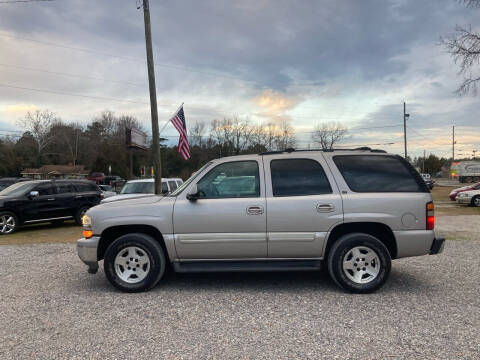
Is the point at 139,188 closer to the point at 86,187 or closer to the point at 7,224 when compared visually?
the point at 86,187

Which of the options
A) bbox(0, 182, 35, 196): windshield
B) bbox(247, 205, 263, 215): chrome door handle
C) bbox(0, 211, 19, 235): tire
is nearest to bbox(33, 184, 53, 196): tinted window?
bbox(0, 182, 35, 196): windshield

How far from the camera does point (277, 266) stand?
4.55 meters

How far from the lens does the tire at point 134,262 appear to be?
4598mm

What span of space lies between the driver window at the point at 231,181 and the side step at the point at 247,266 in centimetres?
90

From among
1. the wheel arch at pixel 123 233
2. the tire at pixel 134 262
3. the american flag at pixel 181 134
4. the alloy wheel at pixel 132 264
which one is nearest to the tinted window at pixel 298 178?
the wheel arch at pixel 123 233

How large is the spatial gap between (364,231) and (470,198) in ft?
55.5

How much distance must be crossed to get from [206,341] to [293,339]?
0.82m

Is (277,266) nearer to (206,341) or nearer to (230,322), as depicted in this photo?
(230,322)

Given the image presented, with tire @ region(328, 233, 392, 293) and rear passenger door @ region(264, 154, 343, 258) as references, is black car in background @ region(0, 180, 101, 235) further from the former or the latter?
tire @ region(328, 233, 392, 293)

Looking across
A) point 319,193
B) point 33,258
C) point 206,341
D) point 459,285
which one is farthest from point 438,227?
point 33,258

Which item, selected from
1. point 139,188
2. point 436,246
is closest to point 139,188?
point 139,188

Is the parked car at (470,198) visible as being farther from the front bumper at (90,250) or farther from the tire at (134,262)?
the front bumper at (90,250)

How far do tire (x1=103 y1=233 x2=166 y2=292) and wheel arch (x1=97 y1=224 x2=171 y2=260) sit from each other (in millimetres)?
120

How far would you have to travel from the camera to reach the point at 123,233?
16.1 feet
